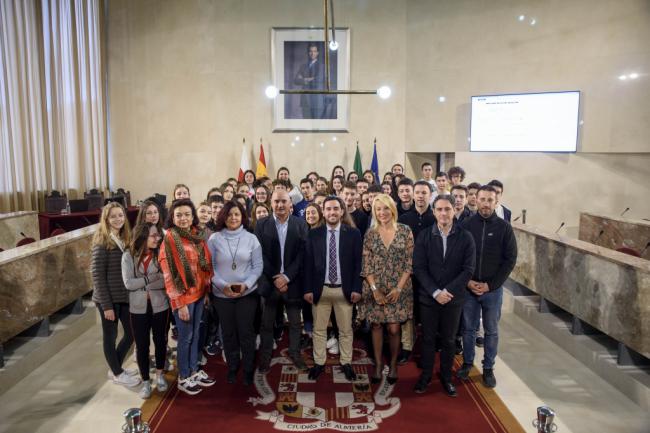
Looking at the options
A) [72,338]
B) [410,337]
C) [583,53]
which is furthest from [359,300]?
[583,53]

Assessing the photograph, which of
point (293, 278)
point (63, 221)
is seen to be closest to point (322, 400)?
point (293, 278)

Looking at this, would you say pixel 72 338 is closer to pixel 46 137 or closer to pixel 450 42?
pixel 46 137

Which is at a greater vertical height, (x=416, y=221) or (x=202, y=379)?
(x=416, y=221)

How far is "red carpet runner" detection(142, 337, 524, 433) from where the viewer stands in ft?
10.4

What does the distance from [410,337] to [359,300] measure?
2.47 ft

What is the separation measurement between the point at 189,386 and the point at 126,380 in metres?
0.51

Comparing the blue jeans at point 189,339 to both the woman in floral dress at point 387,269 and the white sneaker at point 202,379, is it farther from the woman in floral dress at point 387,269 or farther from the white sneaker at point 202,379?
the woman in floral dress at point 387,269

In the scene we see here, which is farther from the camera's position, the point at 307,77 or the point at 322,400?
the point at 307,77

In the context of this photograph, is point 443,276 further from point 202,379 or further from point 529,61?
point 529,61

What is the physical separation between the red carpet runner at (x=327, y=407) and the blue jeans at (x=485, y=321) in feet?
0.76

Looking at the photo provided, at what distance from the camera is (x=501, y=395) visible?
141 inches

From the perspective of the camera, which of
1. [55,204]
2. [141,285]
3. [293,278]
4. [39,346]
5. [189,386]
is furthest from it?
[55,204]

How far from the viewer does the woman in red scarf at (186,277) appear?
133 inches

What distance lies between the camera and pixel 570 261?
174 inches
